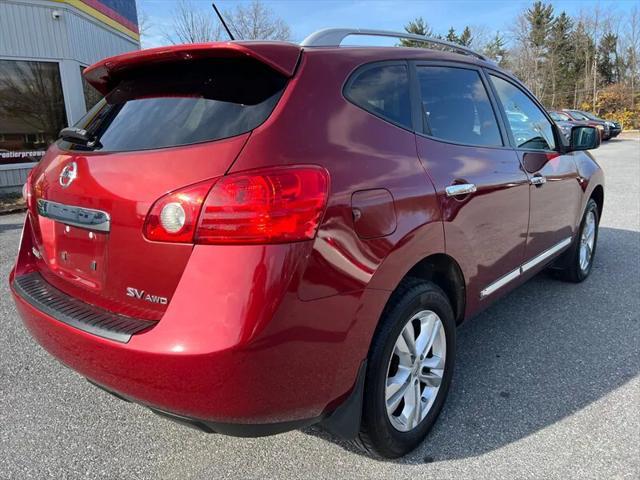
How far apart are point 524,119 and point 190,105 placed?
8.25 ft

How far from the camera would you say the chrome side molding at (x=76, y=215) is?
6.01ft

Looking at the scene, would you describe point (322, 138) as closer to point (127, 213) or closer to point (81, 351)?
point (127, 213)

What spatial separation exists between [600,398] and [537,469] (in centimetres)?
80

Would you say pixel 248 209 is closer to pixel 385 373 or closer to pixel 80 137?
pixel 385 373

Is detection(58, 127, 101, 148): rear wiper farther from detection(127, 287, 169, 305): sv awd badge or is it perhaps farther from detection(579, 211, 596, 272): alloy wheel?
detection(579, 211, 596, 272): alloy wheel

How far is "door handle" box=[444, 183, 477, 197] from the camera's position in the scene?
2.30 meters

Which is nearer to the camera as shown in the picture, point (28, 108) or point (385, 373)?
point (385, 373)

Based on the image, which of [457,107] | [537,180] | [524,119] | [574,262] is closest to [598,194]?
[574,262]

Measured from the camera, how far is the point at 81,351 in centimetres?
183

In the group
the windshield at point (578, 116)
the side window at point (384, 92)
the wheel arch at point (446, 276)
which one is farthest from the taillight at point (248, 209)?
the windshield at point (578, 116)

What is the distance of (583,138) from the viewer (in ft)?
12.6

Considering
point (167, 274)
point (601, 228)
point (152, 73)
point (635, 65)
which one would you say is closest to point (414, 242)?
point (167, 274)

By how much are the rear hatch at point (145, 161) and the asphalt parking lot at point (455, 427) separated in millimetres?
828

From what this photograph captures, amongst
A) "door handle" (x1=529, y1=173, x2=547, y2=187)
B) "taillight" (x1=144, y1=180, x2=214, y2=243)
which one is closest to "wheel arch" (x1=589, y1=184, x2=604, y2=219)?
"door handle" (x1=529, y1=173, x2=547, y2=187)
